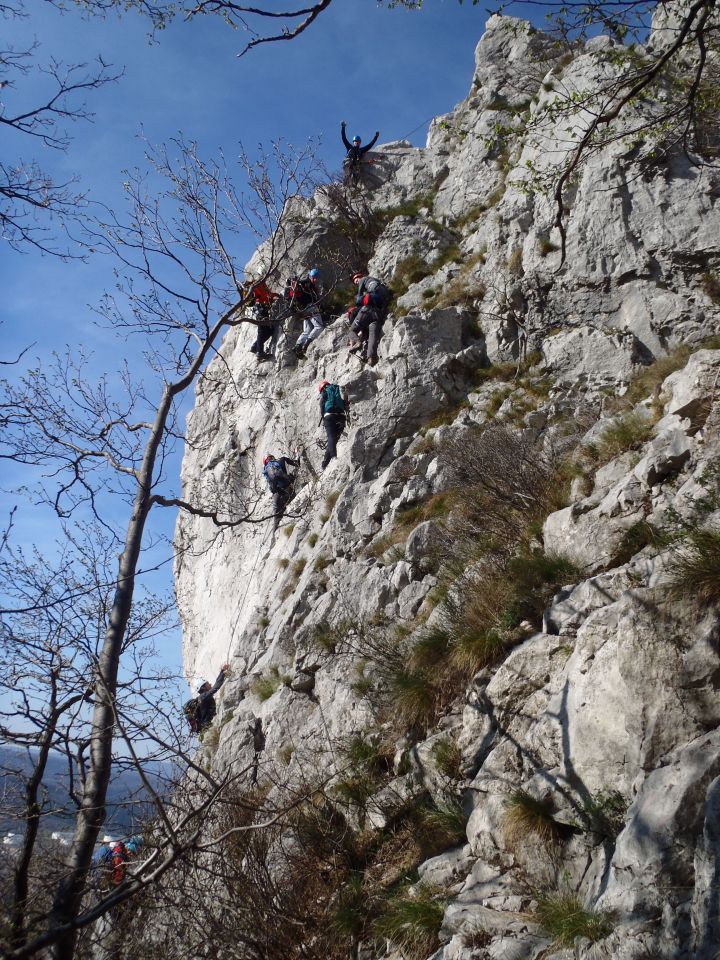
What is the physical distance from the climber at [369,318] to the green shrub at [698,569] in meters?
9.39

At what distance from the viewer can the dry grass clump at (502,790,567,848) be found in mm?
3838

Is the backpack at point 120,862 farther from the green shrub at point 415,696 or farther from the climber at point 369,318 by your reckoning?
the climber at point 369,318

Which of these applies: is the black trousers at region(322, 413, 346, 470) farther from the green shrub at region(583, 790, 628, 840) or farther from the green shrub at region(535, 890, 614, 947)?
the green shrub at region(535, 890, 614, 947)

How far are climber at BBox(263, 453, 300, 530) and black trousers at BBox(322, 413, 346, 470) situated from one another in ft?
3.22

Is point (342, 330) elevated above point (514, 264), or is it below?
above

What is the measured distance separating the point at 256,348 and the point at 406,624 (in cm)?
1089

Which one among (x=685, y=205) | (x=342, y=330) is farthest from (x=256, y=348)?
(x=685, y=205)

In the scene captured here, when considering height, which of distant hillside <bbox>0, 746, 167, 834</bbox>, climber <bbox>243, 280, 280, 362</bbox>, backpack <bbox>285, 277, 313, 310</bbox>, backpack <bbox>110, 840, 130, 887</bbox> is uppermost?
backpack <bbox>285, 277, 313, 310</bbox>

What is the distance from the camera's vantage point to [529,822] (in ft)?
13.0

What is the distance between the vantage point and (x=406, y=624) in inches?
290

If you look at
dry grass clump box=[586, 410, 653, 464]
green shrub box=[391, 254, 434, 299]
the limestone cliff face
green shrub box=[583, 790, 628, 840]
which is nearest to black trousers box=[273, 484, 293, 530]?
the limestone cliff face

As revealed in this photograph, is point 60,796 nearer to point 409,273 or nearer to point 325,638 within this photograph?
point 325,638

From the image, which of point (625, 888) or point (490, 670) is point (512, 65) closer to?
point (490, 670)

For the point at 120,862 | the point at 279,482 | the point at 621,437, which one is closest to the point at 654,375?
the point at 621,437
